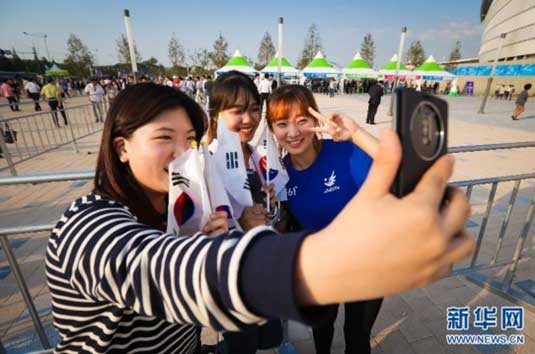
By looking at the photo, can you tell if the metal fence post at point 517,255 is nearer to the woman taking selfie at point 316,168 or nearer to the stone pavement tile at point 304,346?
the woman taking selfie at point 316,168

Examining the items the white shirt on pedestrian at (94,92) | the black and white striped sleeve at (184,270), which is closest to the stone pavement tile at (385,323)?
the black and white striped sleeve at (184,270)

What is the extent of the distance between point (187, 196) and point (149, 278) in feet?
1.53

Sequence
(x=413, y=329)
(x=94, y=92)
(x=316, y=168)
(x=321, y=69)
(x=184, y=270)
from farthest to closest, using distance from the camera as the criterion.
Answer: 1. (x=321, y=69)
2. (x=94, y=92)
3. (x=413, y=329)
4. (x=316, y=168)
5. (x=184, y=270)

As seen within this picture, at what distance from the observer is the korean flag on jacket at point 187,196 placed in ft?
3.39

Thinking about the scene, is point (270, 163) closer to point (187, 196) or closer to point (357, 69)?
point (187, 196)

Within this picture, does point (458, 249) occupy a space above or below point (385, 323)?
above

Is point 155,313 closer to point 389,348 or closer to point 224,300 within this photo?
point 224,300

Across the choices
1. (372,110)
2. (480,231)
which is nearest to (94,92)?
(372,110)

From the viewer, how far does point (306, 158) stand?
6.37 feet

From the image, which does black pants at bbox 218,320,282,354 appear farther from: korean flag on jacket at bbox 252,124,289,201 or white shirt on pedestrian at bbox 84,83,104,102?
white shirt on pedestrian at bbox 84,83,104,102

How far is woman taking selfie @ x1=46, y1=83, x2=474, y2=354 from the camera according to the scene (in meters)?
0.49

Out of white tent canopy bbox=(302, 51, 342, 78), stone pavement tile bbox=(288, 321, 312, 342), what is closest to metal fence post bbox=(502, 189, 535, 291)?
stone pavement tile bbox=(288, 321, 312, 342)

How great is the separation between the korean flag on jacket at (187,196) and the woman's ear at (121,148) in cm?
26

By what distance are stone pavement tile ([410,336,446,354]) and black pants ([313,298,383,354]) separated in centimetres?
65
